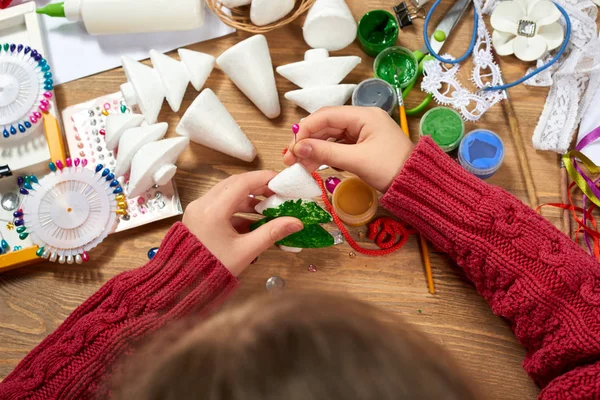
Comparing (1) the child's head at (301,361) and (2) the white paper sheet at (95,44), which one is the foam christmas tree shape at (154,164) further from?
(1) the child's head at (301,361)

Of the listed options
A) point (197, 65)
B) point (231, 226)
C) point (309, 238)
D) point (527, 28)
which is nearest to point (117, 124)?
point (197, 65)

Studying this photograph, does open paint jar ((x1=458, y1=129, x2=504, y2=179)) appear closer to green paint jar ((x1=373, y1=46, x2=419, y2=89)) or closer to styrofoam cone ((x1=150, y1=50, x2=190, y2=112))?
green paint jar ((x1=373, y1=46, x2=419, y2=89))

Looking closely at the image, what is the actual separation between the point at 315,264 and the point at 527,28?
1.87ft

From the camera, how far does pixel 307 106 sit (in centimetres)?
90

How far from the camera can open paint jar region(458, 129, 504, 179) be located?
2.75 feet

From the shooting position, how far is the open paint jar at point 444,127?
0.86 m

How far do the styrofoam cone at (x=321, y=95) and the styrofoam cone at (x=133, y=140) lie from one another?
244 mm

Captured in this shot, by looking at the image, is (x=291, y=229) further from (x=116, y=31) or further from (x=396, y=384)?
(x=116, y=31)

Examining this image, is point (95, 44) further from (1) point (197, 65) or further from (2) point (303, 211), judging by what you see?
(2) point (303, 211)

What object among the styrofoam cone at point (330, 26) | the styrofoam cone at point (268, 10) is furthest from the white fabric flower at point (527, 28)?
the styrofoam cone at point (268, 10)

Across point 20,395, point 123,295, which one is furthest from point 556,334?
point 20,395

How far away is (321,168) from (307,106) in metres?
0.12

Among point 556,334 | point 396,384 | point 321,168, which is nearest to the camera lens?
point 396,384

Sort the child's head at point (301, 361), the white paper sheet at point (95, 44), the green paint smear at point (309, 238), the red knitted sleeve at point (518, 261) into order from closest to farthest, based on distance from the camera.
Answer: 1. the child's head at point (301, 361)
2. the red knitted sleeve at point (518, 261)
3. the green paint smear at point (309, 238)
4. the white paper sheet at point (95, 44)
